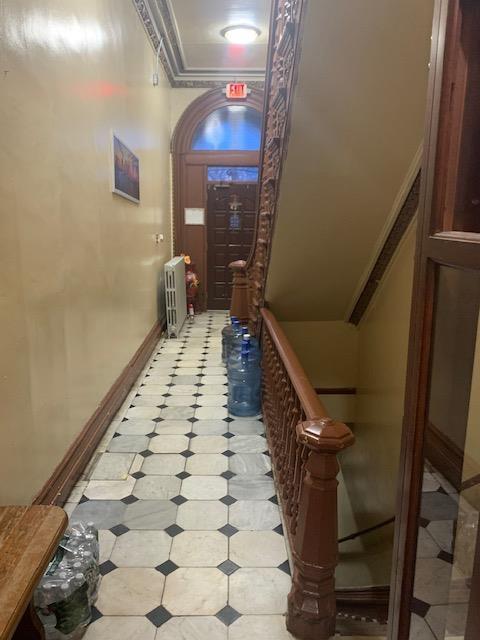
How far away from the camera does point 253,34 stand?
5.45 metres

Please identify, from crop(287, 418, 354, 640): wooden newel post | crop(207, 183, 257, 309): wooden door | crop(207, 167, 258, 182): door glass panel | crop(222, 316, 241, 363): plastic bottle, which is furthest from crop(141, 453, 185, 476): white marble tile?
crop(207, 167, 258, 182): door glass panel

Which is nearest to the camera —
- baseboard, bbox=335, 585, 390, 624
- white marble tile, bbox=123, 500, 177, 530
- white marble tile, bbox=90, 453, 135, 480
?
baseboard, bbox=335, 585, 390, 624

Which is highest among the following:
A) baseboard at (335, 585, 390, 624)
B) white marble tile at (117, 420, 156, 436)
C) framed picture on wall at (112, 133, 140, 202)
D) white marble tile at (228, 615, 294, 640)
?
framed picture on wall at (112, 133, 140, 202)

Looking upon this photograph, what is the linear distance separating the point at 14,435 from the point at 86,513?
27.2 inches

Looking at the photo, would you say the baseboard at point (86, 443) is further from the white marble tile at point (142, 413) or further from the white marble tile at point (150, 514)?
the white marble tile at point (150, 514)

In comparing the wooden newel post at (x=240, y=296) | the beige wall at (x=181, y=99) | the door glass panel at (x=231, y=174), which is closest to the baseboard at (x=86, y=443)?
the wooden newel post at (x=240, y=296)

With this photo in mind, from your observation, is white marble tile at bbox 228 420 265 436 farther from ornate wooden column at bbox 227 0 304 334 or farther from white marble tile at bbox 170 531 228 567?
white marble tile at bbox 170 531 228 567

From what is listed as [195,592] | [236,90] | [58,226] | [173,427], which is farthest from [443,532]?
[236,90]

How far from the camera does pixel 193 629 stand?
5.73 feet

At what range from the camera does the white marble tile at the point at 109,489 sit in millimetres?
2574

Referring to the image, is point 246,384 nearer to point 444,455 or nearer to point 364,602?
point 364,602

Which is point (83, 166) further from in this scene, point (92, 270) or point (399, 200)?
point (399, 200)

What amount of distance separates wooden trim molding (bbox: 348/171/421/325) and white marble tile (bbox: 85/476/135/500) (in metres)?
2.23

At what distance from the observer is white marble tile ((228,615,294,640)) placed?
5.63 feet
